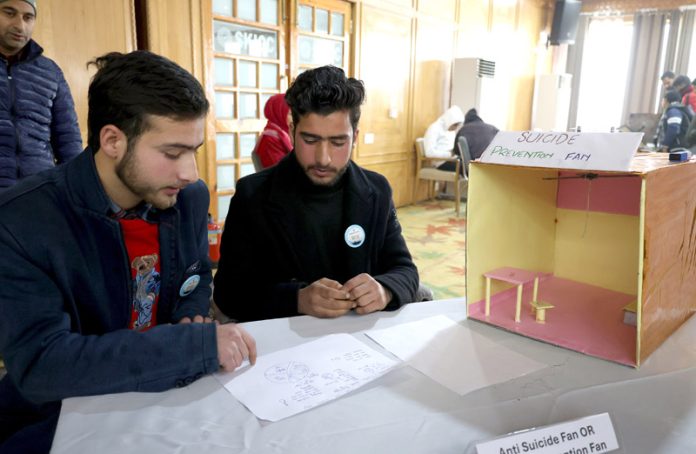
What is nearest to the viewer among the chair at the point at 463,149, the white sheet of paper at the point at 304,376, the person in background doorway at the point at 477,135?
the white sheet of paper at the point at 304,376

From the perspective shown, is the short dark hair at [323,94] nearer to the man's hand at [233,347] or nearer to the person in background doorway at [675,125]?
the man's hand at [233,347]

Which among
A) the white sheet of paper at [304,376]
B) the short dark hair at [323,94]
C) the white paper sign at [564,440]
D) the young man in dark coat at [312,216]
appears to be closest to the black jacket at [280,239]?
the young man in dark coat at [312,216]

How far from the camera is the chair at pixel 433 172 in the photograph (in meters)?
5.82

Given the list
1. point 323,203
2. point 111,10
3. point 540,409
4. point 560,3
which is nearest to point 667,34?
point 560,3

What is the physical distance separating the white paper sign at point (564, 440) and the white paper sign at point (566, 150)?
422 mm

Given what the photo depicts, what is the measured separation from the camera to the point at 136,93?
0.96 meters

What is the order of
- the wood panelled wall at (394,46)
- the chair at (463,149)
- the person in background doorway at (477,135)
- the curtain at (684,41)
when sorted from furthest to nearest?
the curtain at (684,41)
the person in background doorway at (477,135)
the chair at (463,149)
the wood panelled wall at (394,46)

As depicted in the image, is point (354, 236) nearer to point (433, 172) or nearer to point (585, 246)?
point (585, 246)

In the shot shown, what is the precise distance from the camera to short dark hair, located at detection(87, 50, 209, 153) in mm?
962

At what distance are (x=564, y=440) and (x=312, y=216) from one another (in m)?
0.99

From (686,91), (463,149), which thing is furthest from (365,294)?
(686,91)

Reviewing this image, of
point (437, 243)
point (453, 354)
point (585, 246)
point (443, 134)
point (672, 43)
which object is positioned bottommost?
point (437, 243)

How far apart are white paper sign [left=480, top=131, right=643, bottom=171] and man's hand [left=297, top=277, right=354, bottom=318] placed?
1.36 feet

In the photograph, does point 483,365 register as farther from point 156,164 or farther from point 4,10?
point 4,10
